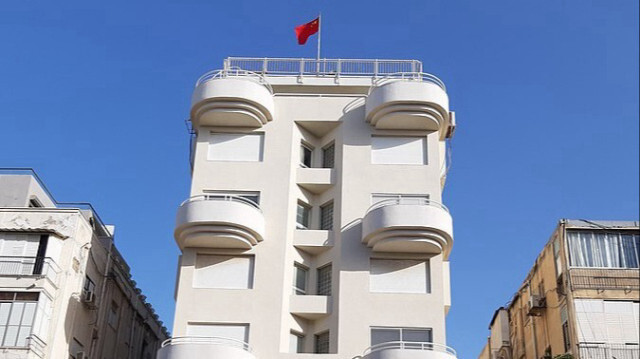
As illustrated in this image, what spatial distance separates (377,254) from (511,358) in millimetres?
17882

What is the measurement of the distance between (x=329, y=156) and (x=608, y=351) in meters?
15.4

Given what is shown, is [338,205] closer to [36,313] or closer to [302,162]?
[302,162]

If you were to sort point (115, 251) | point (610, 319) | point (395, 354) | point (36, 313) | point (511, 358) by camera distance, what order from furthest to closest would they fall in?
1. point (511, 358)
2. point (115, 251)
3. point (610, 319)
4. point (36, 313)
5. point (395, 354)

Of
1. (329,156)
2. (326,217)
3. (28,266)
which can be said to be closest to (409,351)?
(326,217)

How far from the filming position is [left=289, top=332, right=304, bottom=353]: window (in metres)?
32.3

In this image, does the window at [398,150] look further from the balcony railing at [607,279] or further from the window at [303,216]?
the balcony railing at [607,279]

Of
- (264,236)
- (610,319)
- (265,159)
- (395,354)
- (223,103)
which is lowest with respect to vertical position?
(395,354)

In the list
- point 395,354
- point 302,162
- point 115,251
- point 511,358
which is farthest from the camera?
point 511,358

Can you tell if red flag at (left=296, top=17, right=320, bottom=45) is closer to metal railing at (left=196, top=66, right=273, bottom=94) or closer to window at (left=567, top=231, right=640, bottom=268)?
metal railing at (left=196, top=66, right=273, bottom=94)

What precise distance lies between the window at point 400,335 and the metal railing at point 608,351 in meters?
7.62

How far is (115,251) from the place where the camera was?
40.6m

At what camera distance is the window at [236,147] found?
3534cm

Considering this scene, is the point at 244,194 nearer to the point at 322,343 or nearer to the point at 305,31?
the point at 322,343

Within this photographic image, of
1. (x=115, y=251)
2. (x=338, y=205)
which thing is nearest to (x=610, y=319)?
(x=338, y=205)
